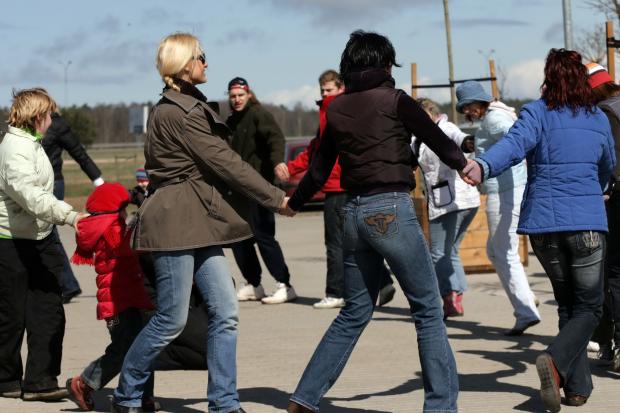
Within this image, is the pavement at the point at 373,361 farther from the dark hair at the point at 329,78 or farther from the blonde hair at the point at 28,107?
the dark hair at the point at 329,78

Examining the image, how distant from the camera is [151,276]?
7012 millimetres

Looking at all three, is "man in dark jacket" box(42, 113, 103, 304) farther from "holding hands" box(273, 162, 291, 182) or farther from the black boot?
the black boot

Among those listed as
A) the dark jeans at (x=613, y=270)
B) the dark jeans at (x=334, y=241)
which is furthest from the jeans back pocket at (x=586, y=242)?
the dark jeans at (x=334, y=241)

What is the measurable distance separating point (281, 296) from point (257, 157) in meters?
1.29

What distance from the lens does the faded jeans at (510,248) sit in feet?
→ 30.0

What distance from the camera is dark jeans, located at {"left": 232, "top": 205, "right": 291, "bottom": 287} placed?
37.7 feet

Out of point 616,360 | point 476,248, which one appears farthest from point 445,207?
point 476,248

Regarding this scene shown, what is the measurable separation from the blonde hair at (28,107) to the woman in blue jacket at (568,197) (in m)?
2.55

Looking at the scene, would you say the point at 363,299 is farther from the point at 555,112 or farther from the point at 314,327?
the point at 314,327

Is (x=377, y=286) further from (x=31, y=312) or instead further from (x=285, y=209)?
(x=31, y=312)

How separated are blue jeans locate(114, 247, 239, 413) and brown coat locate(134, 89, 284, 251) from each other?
11 centimetres

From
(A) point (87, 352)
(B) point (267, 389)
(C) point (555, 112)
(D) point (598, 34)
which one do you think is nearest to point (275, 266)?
(A) point (87, 352)

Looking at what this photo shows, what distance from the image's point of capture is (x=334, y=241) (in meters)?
10.8

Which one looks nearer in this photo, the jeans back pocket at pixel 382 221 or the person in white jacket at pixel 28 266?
the jeans back pocket at pixel 382 221
